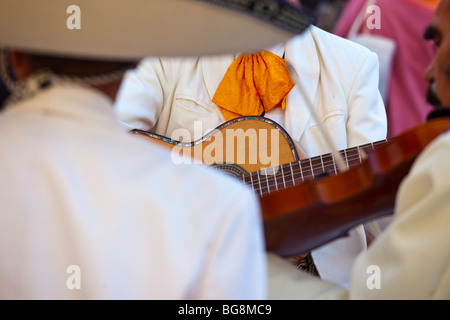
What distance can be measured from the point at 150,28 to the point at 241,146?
939mm

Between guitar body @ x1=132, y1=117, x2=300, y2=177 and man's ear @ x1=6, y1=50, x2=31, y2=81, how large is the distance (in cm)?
92

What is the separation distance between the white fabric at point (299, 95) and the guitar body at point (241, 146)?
91 mm

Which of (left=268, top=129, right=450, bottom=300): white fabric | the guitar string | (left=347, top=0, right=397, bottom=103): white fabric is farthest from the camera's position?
(left=347, top=0, right=397, bottom=103): white fabric

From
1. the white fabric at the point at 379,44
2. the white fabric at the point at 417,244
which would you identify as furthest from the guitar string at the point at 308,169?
the white fabric at the point at 379,44

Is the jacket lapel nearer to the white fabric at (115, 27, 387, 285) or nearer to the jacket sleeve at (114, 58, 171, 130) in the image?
the white fabric at (115, 27, 387, 285)

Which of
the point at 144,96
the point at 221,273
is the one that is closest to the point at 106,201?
the point at 221,273

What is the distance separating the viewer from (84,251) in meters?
0.85

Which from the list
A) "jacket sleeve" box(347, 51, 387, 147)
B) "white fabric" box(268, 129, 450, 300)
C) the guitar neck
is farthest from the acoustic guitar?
"white fabric" box(268, 129, 450, 300)

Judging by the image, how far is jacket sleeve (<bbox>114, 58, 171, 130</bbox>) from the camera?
1.96 m

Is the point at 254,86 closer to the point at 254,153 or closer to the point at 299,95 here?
the point at 299,95

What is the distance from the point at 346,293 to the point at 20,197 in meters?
0.65

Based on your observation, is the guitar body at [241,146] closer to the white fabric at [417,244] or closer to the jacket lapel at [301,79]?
the jacket lapel at [301,79]

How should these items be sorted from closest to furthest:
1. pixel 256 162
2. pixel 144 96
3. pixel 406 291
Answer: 1. pixel 406 291
2. pixel 256 162
3. pixel 144 96

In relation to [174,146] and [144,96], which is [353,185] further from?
[144,96]
